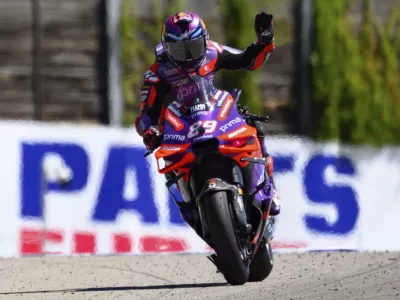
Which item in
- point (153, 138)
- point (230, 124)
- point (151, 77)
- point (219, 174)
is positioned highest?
point (151, 77)

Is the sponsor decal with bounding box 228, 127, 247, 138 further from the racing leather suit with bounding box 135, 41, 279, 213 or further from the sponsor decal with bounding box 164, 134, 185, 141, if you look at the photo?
the racing leather suit with bounding box 135, 41, 279, 213

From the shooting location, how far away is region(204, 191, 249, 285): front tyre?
6.68 metres

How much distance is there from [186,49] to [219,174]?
1036mm

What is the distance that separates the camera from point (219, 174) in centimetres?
694

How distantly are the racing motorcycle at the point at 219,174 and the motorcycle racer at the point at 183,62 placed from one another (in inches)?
4.9

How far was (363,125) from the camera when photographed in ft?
43.2

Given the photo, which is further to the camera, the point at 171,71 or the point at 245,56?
the point at 245,56

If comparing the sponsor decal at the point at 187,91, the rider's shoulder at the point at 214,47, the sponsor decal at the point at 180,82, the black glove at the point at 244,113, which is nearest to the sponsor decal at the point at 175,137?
the sponsor decal at the point at 187,91

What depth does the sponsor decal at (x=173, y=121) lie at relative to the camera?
23.1 ft

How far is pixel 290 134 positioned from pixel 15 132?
12.9ft

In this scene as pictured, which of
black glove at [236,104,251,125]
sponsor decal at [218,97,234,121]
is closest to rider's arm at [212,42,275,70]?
black glove at [236,104,251,125]

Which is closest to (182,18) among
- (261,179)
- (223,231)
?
(261,179)

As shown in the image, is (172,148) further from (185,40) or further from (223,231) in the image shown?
(185,40)

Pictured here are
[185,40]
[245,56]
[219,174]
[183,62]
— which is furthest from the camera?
[245,56]
